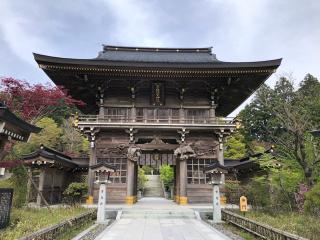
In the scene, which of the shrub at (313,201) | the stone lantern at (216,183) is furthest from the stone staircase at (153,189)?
the shrub at (313,201)

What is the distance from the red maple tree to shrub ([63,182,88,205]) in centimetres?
604

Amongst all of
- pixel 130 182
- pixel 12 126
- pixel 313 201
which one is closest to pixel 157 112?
pixel 130 182

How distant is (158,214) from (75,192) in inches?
271

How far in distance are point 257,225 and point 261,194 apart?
5.11 m

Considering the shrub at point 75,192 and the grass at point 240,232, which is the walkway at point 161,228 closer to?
the grass at point 240,232

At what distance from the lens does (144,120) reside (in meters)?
19.5

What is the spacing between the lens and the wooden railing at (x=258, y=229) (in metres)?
7.41

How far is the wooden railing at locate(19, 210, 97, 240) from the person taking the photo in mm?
6805

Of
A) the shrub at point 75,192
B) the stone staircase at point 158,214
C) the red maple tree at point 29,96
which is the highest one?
the red maple tree at point 29,96

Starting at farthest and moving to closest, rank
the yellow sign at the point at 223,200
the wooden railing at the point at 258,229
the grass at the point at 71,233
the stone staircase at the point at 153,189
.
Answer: the stone staircase at the point at 153,189
the yellow sign at the point at 223,200
the grass at the point at 71,233
the wooden railing at the point at 258,229

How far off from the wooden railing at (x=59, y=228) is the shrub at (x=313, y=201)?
Result: 8097mm

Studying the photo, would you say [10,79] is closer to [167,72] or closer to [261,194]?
[167,72]

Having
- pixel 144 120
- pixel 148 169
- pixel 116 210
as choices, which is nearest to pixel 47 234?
pixel 116 210

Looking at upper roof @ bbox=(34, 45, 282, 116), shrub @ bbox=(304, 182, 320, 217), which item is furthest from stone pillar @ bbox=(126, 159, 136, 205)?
shrub @ bbox=(304, 182, 320, 217)
